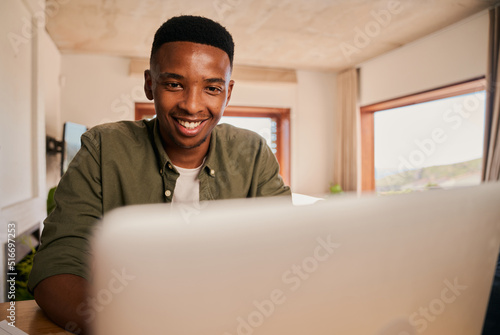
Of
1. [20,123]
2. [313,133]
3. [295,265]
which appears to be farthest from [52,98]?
[295,265]

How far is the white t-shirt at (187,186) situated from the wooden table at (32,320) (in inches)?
19.3

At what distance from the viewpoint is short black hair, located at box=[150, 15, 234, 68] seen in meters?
0.95

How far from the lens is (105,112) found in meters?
4.75

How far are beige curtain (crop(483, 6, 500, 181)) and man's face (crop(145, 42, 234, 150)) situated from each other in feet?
10.8

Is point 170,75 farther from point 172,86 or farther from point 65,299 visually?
point 65,299

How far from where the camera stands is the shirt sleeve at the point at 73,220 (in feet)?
1.93

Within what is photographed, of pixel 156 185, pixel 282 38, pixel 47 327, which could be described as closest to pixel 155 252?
pixel 47 327

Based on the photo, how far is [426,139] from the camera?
4246 millimetres

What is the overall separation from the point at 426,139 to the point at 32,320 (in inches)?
177

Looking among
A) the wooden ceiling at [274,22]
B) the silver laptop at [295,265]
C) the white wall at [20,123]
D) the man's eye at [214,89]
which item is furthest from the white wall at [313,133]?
the silver laptop at [295,265]

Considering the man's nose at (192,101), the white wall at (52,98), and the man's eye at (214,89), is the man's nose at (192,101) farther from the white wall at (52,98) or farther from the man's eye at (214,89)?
the white wall at (52,98)

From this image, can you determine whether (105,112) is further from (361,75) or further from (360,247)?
(360,247)

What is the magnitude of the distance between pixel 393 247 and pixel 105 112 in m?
4.98

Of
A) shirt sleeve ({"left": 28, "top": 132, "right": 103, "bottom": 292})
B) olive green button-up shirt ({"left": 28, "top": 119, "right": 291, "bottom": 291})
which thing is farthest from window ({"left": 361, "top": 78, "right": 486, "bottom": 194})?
shirt sleeve ({"left": 28, "top": 132, "right": 103, "bottom": 292})
